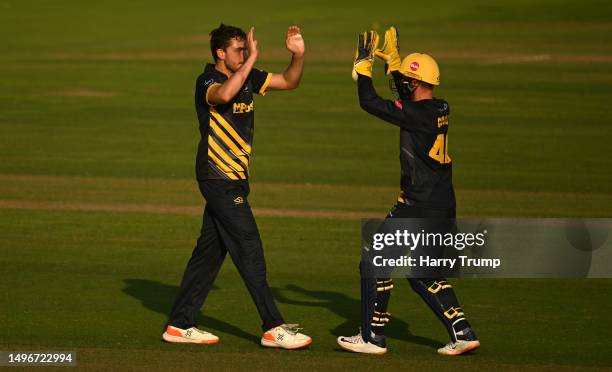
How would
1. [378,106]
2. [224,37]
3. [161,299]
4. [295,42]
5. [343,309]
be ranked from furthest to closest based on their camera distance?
[161,299], [343,309], [295,42], [224,37], [378,106]

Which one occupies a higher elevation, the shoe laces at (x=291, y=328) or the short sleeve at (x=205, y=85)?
the short sleeve at (x=205, y=85)

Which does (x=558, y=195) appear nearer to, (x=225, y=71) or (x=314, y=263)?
(x=314, y=263)

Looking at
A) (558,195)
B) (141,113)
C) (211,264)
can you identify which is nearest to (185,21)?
(141,113)

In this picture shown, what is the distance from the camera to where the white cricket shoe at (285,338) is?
32.3 ft

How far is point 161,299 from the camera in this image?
11961mm

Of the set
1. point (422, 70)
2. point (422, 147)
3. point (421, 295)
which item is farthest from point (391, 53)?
point (421, 295)

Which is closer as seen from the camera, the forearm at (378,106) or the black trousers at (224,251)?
the forearm at (378,106)

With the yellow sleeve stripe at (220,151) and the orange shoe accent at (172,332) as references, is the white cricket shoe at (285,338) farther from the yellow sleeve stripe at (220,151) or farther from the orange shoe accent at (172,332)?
the yellow sleeve stripe at (220,151)

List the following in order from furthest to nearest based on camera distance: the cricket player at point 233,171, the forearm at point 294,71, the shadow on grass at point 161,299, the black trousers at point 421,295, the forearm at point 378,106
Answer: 1. the shadow on grass at point 161,299
2. the forearm at point 294,71
3. the cricket player at point 233,171
4. the black trousers at point 421,295
5. the forearm at point 378,106

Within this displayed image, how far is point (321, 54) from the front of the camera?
1558 inches

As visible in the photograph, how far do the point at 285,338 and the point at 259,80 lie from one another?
6.61ft

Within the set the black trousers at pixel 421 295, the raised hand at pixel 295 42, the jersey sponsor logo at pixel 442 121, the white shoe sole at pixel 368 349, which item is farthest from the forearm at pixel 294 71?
the white shoe sole at pixel 368 349

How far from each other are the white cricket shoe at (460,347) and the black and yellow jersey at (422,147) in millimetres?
1001

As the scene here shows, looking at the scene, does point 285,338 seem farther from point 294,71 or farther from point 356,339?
point 294,71
